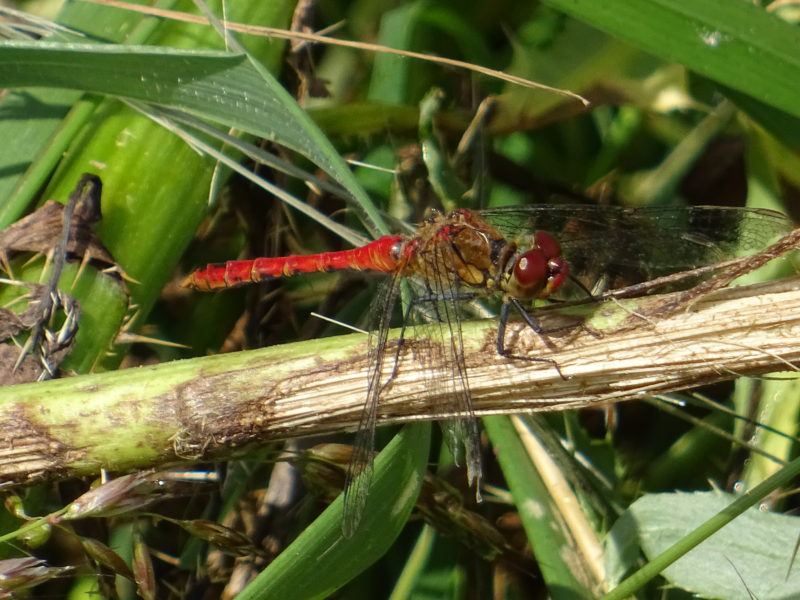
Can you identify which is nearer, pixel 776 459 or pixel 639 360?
pixel 639 360

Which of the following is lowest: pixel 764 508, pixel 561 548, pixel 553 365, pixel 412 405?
pixel 561 548

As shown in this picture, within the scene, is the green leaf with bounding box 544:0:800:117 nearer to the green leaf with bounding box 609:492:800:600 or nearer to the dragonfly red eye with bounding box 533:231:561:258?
the dragonfly red eye with bounding box 533:231:561:258

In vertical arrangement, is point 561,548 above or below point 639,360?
below

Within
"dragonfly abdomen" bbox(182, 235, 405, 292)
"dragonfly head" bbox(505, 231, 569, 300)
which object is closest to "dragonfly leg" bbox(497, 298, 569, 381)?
"dragonfly head" bbox(505, 231, 569, 300)

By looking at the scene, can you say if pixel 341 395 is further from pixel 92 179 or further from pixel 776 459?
pixel 776 459

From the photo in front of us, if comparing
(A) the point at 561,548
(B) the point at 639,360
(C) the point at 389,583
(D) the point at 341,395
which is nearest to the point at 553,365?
(B) the point at 639,360

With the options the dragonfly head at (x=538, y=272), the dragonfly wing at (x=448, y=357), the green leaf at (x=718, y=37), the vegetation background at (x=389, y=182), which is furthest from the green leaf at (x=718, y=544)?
the green leaf at (x=718, y=37)

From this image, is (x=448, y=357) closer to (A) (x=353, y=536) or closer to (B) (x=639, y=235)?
(A) (x=353, y=536)
